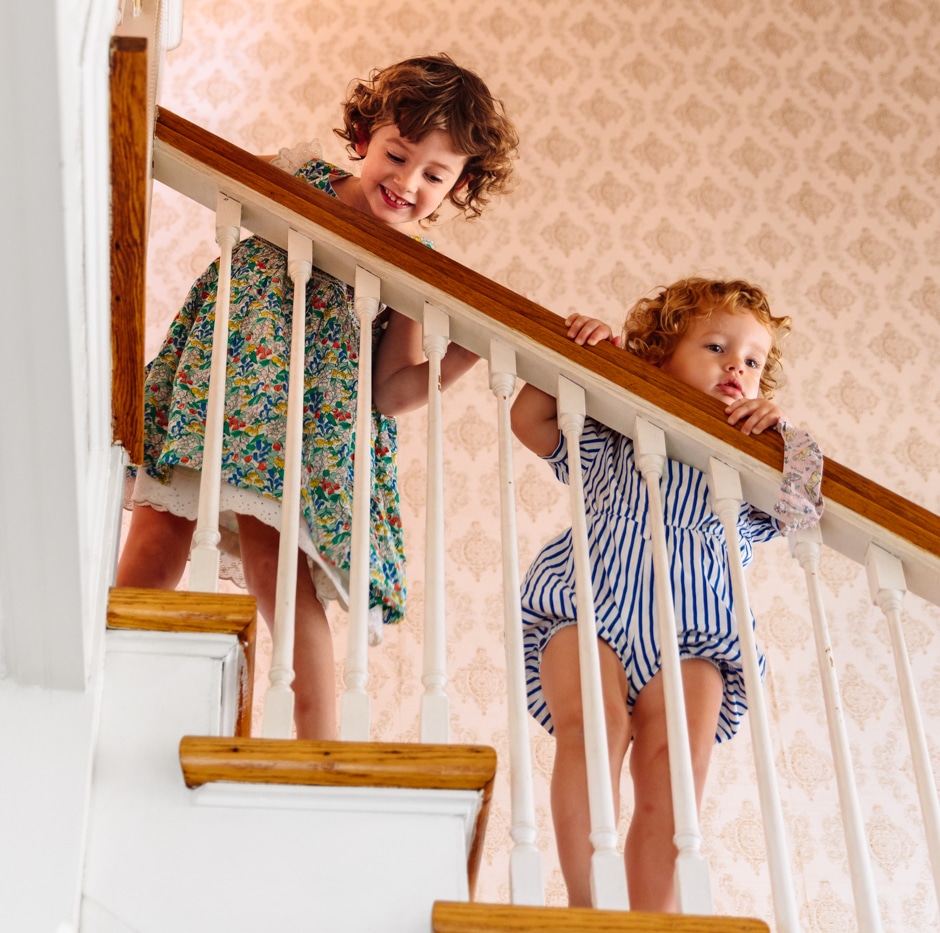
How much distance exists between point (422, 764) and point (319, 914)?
155 mm

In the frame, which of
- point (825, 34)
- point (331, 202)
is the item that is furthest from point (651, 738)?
point (825, 34)

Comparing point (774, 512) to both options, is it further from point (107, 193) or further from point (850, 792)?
point (107, 193)

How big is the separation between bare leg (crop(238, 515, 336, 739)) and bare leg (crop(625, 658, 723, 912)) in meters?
0.38

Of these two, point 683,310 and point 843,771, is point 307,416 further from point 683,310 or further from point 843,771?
point 843,771

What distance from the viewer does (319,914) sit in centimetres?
116

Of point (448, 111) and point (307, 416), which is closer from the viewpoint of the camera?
point (307, 416)

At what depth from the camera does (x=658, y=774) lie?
1601mm

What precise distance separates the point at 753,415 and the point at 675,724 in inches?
16.0

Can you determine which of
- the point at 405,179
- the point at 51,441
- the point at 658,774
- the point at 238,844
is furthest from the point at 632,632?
the point at 51,441

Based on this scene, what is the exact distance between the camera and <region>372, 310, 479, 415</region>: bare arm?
6.06 feet

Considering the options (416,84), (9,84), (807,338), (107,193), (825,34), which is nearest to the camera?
(9,84)

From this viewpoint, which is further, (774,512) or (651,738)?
(651,738)

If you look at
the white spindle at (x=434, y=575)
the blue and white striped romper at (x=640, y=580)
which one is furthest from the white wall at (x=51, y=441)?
the blue and white striped romper at (x=640, y=580)

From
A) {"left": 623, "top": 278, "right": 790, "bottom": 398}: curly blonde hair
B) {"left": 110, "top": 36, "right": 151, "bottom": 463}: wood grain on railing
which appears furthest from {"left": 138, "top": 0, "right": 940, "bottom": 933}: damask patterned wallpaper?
{"left": 110, "top": 36, "right": 151, "bottom": 463}: wood grain on railing
